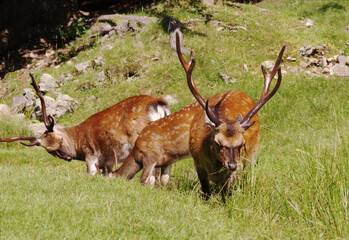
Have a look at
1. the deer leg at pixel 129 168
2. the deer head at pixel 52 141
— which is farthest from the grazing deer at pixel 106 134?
the deer leg at pixel 129 168

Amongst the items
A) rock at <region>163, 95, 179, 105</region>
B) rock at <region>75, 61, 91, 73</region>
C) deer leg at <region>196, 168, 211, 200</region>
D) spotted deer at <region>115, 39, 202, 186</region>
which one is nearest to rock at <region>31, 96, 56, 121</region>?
rock at <region>75, 61, 91, 73</region>

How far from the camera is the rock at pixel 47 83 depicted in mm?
12008

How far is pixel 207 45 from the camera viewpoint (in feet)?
41.6

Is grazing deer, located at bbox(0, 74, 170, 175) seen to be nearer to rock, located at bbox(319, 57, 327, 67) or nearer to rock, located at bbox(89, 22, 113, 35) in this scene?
rock, located at bbox(319, 57, 327, 67)

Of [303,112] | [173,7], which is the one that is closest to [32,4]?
[173,7]

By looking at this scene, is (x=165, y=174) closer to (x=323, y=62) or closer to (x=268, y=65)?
(x=268, y=65)

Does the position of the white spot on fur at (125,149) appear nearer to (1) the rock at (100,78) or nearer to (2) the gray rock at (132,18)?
(1) the rock at (100,78)

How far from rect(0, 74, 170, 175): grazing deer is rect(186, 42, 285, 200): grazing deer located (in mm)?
1380

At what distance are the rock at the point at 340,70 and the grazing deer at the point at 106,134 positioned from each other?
6.13 m

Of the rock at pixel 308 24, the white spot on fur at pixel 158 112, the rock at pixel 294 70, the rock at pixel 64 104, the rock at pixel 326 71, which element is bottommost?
the rock at pixel 64 104

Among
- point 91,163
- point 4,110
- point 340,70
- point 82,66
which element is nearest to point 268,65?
point 340,70

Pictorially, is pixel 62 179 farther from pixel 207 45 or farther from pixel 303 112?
pixel 207 45

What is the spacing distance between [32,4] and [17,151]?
8.88 meters

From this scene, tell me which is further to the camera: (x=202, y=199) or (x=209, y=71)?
(x=209, y=71)
